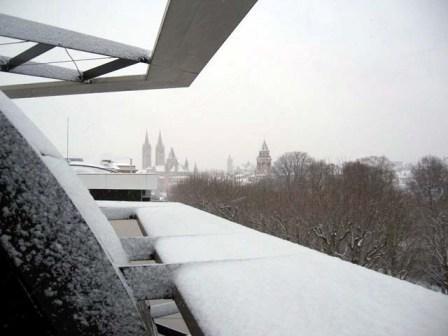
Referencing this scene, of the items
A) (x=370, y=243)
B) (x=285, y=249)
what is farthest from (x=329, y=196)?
(x=285, y=249)

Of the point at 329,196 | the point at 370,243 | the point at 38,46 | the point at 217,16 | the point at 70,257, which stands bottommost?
the point at 370,243

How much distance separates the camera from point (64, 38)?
4.35 meters

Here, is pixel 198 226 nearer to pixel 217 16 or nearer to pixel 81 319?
pixel 81 319

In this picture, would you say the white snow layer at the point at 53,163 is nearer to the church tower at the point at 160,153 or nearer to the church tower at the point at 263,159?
the church tower at the point at 263,159

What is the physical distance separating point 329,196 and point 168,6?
23845 millimetres

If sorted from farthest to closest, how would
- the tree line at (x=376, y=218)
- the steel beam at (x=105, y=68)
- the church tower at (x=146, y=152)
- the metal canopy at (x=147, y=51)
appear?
the church tower at (x=146, y=152), the tree line at (x=376, y=218), the steel beam at (x=105, y=68), the metal canopy at (x=147, y=51)

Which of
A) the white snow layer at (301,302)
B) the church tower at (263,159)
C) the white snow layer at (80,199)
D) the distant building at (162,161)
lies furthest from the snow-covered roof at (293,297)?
the distant building at (162,161)

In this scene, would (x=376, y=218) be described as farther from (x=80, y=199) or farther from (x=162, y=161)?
(x=162, y=161)

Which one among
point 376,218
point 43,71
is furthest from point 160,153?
point 43,71

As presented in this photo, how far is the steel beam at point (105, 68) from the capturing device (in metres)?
5.09

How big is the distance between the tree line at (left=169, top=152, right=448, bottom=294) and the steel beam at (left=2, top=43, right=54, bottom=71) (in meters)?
19.6

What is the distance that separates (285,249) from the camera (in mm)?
1902

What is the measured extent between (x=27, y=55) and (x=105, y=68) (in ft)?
3.76

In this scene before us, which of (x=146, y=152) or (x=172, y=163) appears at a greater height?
(x=146, y=152)
